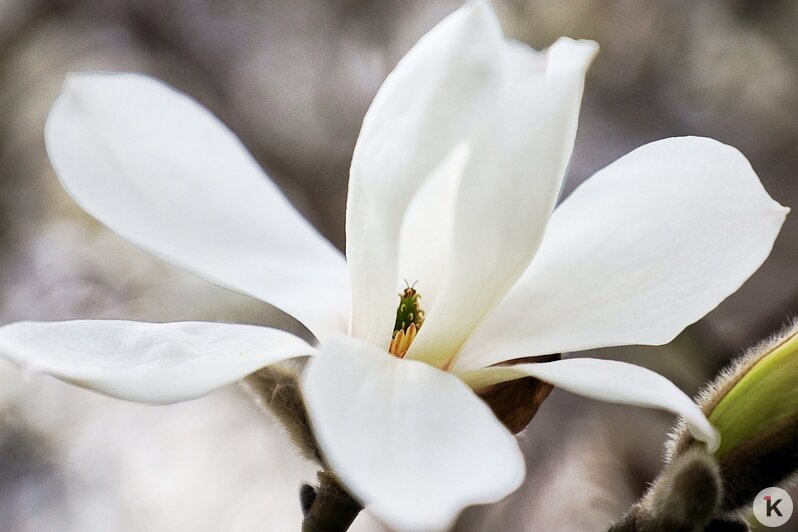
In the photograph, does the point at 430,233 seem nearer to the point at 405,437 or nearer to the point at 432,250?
the point at 432,250

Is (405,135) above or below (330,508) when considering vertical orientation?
above

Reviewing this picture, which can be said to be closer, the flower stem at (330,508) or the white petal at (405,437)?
the white petal at (405,437)

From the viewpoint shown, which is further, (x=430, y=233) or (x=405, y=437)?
(x=430, y=233)

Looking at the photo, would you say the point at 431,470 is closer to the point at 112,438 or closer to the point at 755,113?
the point at 112,438

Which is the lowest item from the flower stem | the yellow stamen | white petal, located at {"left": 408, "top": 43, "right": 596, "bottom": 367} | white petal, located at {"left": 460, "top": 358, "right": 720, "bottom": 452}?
the flower stem

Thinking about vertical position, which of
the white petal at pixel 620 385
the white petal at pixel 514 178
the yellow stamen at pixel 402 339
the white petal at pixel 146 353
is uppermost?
the white petal at pixel 514 178

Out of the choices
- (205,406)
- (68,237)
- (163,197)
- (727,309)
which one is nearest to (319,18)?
(68,237)

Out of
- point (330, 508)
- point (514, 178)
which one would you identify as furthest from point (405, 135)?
point (330, 508)
